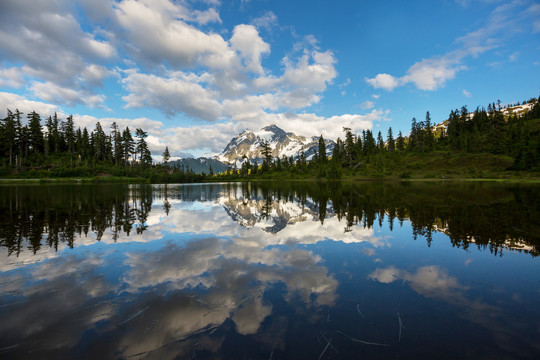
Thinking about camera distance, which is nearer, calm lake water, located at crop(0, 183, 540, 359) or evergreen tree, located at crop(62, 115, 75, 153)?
calm lake water, located at crop(0, 183, 540, 359)

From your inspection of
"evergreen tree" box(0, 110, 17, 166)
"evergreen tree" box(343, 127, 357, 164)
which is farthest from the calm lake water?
"evergreen tree" box(343, 127, 357, 164)

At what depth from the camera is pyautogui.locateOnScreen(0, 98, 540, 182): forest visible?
103 m

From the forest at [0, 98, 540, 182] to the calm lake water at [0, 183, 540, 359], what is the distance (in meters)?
114

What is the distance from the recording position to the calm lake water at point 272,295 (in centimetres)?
516

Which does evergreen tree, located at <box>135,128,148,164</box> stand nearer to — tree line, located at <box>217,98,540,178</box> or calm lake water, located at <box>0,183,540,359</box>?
tree line, located at <box>217,98,540,178</box>

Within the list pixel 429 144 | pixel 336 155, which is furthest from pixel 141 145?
pixel 429 144

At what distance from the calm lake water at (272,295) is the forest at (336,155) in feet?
375

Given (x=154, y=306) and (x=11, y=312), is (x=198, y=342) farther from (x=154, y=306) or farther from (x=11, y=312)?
(x=11, y=312)

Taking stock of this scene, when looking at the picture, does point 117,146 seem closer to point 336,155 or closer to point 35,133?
point 35,133

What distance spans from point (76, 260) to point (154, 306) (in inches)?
252

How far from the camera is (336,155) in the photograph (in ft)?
518

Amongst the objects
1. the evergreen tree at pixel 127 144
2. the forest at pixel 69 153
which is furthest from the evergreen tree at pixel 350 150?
the evergreen tree at pixel 127 144

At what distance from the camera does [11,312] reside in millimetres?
6492

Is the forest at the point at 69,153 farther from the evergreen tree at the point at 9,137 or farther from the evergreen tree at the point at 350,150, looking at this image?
the evergreen tree at the point at 350,150
